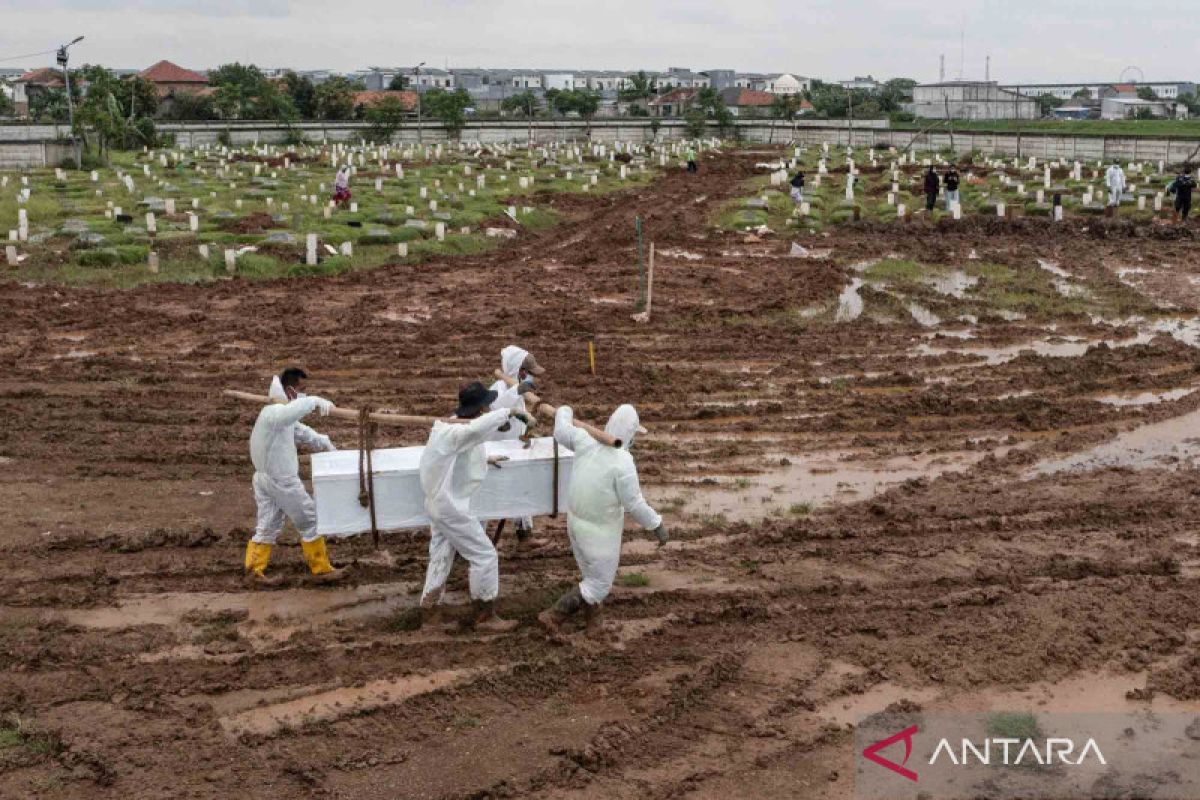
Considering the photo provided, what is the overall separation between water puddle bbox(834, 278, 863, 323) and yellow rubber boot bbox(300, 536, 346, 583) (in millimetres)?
11534

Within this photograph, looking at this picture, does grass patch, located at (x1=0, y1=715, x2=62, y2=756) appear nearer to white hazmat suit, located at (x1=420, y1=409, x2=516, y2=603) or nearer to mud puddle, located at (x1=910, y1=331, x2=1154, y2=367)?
white hazmat suit, located at (x1=420, y1=409, x2=516, y2=603)

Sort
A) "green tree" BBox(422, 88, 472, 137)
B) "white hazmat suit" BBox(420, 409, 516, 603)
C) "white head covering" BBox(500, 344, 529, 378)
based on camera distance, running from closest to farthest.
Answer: "white hazmat suit" BBox(420, 409, 516, 603) < "white head covering" BBox(500, 344, 529, 378) < "green tree" BBox(422, 88, 472, 137)

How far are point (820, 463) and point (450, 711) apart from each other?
5.93 metres

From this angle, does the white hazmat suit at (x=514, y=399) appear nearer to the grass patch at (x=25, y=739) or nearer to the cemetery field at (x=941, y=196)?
the grass patch at (x=25, y=739)

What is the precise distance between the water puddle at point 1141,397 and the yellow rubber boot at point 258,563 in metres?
9.70

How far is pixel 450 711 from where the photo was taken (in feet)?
23.0

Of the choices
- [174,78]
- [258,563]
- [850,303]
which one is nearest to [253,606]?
[258,563]

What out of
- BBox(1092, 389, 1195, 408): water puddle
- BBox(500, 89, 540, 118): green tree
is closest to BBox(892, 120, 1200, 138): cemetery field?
BBox(500, 89, 540, 118): green tree

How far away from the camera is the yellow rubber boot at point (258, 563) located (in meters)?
8.87

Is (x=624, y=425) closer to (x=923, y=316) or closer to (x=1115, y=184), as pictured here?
(x=923, y=316)

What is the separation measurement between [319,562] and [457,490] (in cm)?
150

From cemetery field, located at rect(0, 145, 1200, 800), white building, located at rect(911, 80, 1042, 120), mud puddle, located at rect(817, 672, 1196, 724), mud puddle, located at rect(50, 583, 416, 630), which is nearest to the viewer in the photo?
cemetery field, located at rect(0, 145, 1200, 800)

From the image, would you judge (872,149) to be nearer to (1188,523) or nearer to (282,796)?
(1188,523)

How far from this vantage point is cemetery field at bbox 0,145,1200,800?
6707mm
